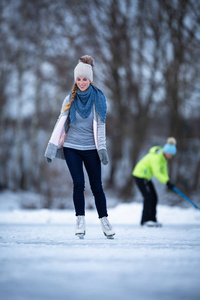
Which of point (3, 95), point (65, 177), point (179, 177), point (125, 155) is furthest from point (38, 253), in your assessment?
point (125, 155)

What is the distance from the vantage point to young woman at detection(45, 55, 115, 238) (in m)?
4.52

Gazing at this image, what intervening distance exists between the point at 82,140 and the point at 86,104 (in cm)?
37

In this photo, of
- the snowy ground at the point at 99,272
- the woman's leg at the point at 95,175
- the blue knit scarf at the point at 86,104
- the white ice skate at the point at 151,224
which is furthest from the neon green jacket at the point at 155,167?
the snowy ground at the point at 99,272

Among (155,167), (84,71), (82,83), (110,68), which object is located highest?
(110,68)

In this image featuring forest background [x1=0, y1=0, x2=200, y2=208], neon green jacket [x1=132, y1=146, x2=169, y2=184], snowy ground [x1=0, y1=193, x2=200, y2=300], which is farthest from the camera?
forest background [x1=0, y1=0, x2=200, y2=208]

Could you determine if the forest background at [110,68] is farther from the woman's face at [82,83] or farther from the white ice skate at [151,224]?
the woman's face at [82,83]

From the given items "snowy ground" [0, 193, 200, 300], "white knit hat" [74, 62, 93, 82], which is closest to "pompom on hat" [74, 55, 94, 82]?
"white knit hat" [74, 62, 93, 82]

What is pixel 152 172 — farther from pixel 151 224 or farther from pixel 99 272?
pixel 99 272

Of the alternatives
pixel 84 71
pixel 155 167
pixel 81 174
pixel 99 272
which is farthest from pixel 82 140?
pixel 155 167

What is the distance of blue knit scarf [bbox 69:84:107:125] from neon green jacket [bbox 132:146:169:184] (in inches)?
102

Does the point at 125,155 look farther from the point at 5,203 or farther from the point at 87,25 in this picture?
the point at 5,203

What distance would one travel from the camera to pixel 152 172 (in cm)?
735

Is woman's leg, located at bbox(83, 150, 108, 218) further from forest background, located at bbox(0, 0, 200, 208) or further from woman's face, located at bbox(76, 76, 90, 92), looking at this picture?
forest background, located at bbox(0, 0, 200, 208)

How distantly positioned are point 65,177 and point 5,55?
8515 millimetres
